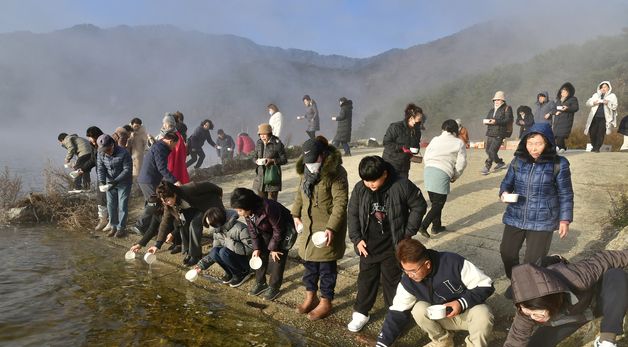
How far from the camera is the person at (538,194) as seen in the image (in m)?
3.38

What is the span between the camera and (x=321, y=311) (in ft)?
12.5

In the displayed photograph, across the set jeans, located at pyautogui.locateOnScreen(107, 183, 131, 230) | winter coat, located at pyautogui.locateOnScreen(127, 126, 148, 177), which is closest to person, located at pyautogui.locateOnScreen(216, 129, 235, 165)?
winter coat, located at pyautogui.locateOnScreen(127, 126, 148, 177)

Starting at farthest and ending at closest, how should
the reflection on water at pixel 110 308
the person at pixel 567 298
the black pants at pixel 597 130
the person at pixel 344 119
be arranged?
1. the person at pixel 344 119
2. the black pants at pixel 597 130
3. the reflection on water at pixel 110 308
4. the person at pixel 567 298

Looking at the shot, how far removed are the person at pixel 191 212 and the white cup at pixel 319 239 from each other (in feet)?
6.83

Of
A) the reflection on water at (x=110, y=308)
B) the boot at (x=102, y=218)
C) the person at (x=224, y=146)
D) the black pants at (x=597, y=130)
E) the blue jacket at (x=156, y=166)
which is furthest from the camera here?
Answer: the person at (x=224, y=146)

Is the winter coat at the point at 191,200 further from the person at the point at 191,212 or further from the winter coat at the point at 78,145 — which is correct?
the winter coat at the point at 78,145

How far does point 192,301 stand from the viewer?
423 cm

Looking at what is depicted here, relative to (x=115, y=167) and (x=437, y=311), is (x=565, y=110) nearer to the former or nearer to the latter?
(x=437, y=311)

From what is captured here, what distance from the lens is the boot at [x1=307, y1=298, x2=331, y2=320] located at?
3.79 meters

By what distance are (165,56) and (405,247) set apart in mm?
111611

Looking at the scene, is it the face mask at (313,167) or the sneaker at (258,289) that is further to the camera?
the sneaker at (258,289)

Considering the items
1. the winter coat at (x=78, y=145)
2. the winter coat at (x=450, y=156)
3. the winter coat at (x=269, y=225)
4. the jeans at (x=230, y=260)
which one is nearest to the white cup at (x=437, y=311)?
the winter coat at (x=269, y=225)

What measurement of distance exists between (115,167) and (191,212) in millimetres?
1866

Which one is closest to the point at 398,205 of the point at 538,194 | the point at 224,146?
the point at 538,194
